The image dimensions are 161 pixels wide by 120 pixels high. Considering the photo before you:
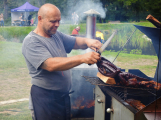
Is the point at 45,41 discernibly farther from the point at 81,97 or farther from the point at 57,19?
the point at 81,97

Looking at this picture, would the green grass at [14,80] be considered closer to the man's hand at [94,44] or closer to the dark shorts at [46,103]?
the dark shorts at [46,103]

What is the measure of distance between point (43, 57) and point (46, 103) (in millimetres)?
708

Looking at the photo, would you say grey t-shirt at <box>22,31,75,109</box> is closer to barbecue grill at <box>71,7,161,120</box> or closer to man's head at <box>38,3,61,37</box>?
man's head at <box>38,3,61,37</box>

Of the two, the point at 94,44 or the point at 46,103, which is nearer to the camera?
the point at 46,103

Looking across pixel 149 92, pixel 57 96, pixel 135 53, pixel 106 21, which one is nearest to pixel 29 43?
pixel 57 96

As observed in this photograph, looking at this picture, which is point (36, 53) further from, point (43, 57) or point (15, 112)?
point (15, 112)

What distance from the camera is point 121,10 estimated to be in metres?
17.4

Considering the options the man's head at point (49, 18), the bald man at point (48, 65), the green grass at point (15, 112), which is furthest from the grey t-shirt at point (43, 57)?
the green grass at point (15, 112)

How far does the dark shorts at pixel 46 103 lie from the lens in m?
2.50

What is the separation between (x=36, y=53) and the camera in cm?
221

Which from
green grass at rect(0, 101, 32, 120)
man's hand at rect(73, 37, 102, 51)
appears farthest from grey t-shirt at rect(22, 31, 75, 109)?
green grass at rect(0, 101, 32, 120)

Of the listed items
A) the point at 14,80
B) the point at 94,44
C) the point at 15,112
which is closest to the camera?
the point at 94,44

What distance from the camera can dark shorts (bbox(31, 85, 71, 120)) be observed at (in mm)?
2500

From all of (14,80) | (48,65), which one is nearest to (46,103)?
(48,65)
